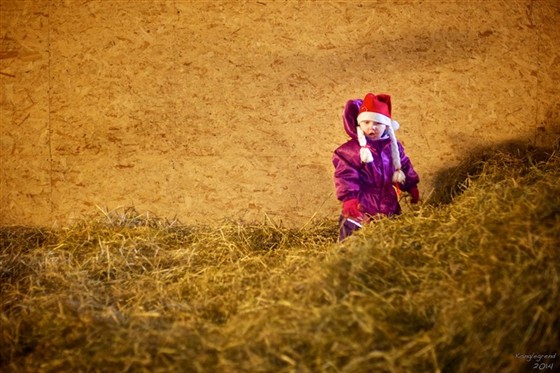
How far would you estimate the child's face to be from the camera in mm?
3072

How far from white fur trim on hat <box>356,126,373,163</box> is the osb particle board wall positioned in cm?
78

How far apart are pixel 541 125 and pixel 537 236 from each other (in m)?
2.09

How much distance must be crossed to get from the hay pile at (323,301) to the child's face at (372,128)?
2.02 ft

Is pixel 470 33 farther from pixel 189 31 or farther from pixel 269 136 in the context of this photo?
pixel 189 31

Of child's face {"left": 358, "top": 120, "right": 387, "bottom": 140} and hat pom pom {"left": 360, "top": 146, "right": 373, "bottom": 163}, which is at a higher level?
child's face {"left": 358, "top": 120, "right": 387, "bottom": 140}

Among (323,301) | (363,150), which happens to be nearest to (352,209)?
(363,150)

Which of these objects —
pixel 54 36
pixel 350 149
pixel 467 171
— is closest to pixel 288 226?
pixel 350 149

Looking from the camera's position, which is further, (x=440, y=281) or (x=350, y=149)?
(x=350, y=149)

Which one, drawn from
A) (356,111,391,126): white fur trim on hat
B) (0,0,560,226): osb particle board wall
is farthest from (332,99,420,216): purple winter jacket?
(0,0,560,226): osb particle board wall

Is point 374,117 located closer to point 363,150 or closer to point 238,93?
point 363,150

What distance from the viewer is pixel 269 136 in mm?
3918
